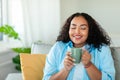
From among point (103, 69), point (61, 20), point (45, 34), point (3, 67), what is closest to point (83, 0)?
point (61, 20)

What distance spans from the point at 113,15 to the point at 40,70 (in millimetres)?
1289

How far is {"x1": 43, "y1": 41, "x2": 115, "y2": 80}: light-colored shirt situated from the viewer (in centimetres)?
180

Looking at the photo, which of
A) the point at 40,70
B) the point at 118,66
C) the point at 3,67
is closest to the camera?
the point at 118,66

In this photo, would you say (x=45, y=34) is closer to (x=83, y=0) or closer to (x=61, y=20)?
(x=61, y=20)

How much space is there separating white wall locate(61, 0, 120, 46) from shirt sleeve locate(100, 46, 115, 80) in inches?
41.6

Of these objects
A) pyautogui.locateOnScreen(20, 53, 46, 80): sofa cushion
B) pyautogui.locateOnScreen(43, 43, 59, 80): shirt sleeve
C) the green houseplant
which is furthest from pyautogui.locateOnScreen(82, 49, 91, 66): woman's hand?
the green houseplant

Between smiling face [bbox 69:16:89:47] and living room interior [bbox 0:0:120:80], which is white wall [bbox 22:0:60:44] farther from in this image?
smiling face [bbox 69:16:89:47]

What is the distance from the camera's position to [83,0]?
3.12 m

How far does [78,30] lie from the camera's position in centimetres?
186

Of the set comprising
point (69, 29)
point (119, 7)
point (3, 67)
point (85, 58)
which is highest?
point (119, 7)

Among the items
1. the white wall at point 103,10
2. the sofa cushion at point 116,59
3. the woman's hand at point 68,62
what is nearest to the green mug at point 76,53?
the woman's hand at point 68,62

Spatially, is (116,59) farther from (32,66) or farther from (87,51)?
(32,66)

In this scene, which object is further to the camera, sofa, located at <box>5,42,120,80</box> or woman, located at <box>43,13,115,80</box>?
sofa, located at <box>5,42,120,80</box>

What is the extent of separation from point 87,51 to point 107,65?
168 mm
